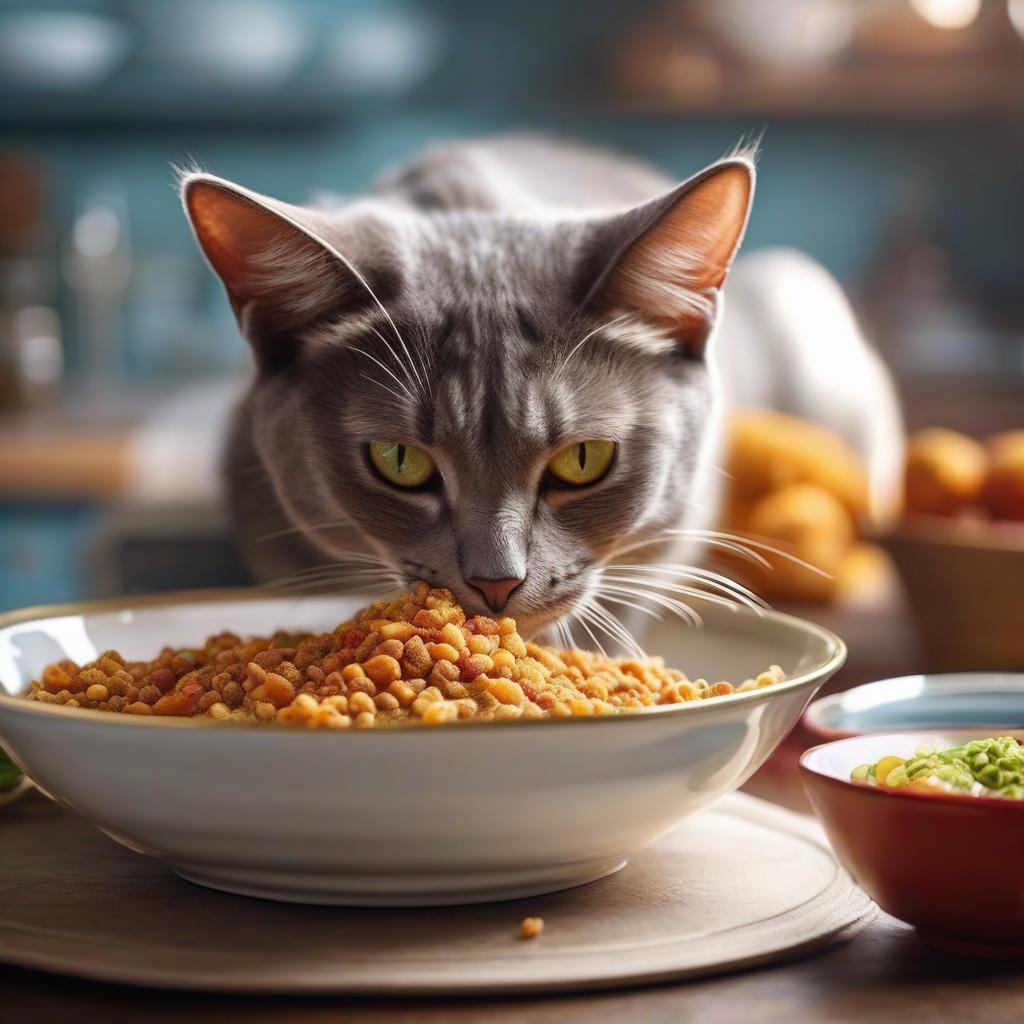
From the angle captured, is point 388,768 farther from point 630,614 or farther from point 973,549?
point 973,549

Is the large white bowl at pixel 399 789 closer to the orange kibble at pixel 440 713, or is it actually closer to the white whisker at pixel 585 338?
the orange kibble at pixel 440 713

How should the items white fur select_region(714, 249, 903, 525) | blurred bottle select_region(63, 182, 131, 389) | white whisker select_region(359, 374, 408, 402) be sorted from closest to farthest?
white whisker select_region(359, 374, 408, 402) < white fur select_region(714, 249, 903, 525) < blurred bottle select_region(63, 182, 131, 389)

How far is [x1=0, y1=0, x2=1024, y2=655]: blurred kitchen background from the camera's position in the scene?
4.03 meters

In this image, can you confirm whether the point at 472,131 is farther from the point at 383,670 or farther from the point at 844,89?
the point at 383,670

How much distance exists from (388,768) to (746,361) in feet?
6.28

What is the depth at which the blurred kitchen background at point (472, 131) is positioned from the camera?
403 cm

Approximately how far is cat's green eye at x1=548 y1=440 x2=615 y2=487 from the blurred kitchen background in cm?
276

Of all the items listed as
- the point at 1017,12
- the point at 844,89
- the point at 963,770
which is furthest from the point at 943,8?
the point at 963,770

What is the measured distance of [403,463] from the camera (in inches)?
40.4

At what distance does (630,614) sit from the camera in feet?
4.08

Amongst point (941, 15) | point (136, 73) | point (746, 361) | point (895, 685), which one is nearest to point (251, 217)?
point (895, 685)

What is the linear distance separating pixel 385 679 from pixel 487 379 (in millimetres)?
334

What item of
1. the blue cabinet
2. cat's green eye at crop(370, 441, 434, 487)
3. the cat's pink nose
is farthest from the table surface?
the blue cabinet

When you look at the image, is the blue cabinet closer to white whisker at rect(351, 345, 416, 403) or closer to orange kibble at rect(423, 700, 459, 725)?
white whisker at rect(351, 345, 416, 403)
